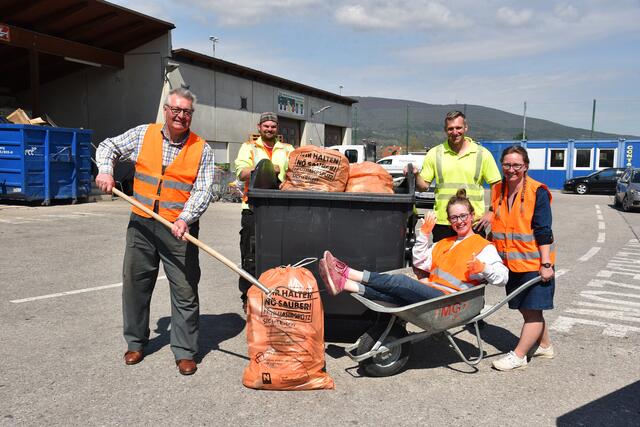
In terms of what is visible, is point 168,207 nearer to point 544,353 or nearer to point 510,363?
point 510,363

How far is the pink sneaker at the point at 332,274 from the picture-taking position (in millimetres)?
3410

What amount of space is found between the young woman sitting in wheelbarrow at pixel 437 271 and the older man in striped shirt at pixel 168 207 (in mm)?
1000

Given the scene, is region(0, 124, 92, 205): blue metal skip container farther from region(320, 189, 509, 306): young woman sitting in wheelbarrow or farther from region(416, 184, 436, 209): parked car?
region(320, 189, 509, 306): young woman sitting in wheelbarrow

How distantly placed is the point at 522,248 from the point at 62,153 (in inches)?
546

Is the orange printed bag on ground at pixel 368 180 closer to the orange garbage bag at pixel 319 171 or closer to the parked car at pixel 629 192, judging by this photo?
the orange garbage bag at pixel 319 171

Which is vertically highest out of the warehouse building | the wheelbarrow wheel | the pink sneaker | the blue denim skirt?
the warehouse building

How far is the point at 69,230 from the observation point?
10.3m

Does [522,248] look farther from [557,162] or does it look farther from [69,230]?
[557,162]

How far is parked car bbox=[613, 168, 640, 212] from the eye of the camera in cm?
1675

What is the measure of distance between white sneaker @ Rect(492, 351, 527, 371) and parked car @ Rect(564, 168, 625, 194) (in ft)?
82.8

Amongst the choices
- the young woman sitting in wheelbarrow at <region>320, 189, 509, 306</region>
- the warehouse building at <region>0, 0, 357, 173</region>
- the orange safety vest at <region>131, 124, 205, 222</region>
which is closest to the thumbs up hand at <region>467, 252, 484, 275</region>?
the young woman sitting in wheelbarrow at <region>320, 189, 509, 306</region>

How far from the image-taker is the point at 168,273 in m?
3.80

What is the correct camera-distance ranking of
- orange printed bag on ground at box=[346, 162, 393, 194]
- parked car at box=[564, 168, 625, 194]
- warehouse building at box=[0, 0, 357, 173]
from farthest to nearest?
parked car at box=[564, 168, 625, 194], warehouse building at box=[0, 0, 357, 173], orange printed bag on ground at box=[346, 162, 393, 194]

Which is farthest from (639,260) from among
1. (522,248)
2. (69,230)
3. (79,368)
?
(69,230)
